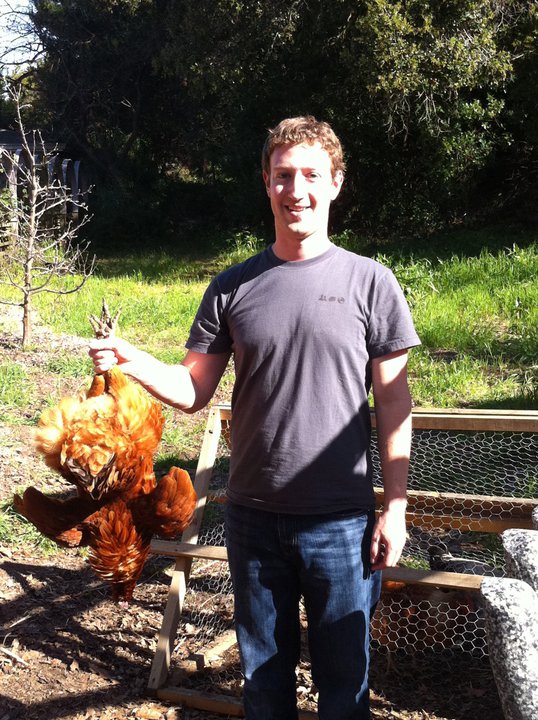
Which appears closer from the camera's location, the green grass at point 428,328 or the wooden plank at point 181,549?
the wooden plank at point 181,549

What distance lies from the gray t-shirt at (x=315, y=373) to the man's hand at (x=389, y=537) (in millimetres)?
74

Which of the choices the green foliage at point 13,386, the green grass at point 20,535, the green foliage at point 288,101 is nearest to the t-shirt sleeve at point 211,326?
the green grass at point 20,535

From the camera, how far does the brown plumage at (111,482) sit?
265cm

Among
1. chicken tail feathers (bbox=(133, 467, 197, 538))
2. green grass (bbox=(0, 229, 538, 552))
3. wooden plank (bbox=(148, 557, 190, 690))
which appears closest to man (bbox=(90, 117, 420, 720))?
chicken tail feathers (bbox=(133, 467, 197, 538))

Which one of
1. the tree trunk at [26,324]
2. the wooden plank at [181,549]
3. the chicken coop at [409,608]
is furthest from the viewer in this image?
the tree trunk at [26,324]

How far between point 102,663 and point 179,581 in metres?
0.55

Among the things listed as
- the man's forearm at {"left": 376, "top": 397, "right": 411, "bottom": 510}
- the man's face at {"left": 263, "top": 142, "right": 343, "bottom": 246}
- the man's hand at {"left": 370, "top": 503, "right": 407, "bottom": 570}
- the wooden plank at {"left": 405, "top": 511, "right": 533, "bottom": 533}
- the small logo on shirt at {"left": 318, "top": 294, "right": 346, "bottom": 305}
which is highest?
the man's face at {"left": 263, "top": 142, "right": 343, "bottom": 246}

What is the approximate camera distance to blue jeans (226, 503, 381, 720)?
81.8 inches

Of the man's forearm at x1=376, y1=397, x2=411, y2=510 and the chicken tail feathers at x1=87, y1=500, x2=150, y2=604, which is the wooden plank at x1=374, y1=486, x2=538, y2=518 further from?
the man's forearm at x1=376, y1=397, x2=411, y2=510

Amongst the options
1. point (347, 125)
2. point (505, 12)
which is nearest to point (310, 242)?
point (505, 12)

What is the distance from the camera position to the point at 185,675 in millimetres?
3396

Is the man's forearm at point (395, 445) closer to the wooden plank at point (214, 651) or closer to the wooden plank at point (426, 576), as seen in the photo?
the wooden plank at point (426, 576)

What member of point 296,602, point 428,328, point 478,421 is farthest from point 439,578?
point 428,328

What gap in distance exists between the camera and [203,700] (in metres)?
3.19
